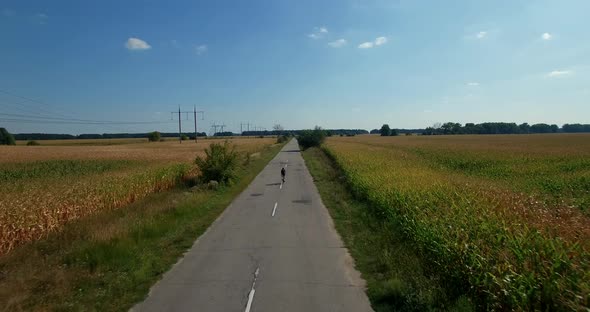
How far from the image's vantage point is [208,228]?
13.0 meters

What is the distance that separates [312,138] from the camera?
235 feet

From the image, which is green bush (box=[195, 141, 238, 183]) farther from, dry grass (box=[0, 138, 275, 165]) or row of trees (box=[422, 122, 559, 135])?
row of trees (box=[422, 122, 559, 135])

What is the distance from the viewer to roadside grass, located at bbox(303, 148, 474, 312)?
6.50 m

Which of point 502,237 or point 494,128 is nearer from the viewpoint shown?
point 502,237

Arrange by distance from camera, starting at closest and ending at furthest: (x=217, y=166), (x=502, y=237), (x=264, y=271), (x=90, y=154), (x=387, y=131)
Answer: (x=502, y=237), (x=264, y=271), (x=217, y=166), (x=90, y=154), (x=387, y=131)

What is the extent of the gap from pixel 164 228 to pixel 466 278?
31.2ft

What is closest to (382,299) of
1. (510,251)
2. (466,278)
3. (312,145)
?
(466,278)

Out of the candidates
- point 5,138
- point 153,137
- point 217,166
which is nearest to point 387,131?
point 153,137

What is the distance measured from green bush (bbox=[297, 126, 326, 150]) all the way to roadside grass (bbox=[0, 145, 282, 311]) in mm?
57640

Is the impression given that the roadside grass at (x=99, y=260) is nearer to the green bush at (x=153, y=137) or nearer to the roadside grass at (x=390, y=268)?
the roadside grass at (x=390, y=268)

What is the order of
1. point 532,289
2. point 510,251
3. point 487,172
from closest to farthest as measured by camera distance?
point 532,289
point 510,251
point 487,172

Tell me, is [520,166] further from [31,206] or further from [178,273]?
[31,206]

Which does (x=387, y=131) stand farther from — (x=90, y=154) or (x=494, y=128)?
(x=90, y=154)

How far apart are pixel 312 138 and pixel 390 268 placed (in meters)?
63.5
